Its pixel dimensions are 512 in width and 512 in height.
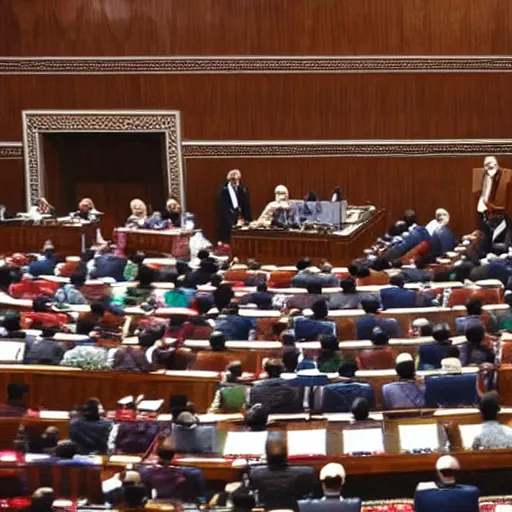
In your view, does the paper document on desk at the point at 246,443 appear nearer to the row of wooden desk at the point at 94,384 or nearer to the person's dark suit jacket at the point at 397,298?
the row of wooden desk at the point at 94,384

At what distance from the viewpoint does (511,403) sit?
1054cm

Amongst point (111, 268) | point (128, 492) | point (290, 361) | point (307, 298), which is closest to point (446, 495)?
point (128, 492)

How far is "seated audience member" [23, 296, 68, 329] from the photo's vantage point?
41.0 feet

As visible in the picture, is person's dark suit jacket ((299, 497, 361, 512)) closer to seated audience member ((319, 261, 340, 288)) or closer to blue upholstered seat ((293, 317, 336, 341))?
blue upholstered seat ((293, 317, 336, 341))

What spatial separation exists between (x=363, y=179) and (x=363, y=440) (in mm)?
10836

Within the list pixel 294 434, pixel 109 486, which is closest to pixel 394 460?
pixel 294 434

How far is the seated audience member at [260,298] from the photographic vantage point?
13.5m

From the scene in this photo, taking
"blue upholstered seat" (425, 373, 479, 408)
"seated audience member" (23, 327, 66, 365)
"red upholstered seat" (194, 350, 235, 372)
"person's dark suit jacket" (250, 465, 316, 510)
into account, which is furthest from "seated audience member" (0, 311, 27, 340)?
"person's dark suit jacket" (250, 465, 316, 510)

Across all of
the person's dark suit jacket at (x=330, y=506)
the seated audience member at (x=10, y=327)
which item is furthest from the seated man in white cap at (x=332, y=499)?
the seated audience member at (x=10, y=327)

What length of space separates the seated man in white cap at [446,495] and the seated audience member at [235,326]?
14.1ft

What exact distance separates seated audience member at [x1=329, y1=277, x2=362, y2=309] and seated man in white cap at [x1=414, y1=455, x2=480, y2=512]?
5.24 metres

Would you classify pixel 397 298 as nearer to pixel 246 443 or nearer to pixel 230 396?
pixel 230 396

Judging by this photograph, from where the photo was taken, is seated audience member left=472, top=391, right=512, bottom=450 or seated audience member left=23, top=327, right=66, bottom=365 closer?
seated audience member left=472, top=391, right=512, bottom=450

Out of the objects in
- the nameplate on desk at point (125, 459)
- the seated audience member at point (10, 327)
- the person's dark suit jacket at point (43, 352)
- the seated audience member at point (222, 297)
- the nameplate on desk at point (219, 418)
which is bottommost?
the nameplate on desk at point (125, 459)
